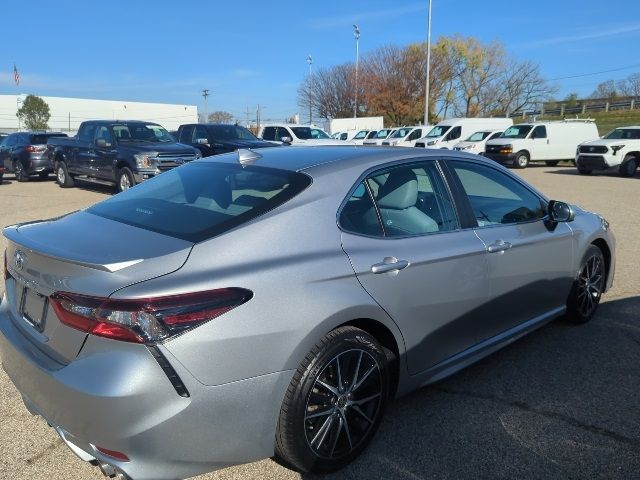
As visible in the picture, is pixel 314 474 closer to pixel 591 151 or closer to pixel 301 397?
pixel 301 397

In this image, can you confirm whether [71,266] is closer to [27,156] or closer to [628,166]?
[27,156]

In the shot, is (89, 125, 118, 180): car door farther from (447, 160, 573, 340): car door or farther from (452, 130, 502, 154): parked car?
(452, 130, 502, 154): parked car

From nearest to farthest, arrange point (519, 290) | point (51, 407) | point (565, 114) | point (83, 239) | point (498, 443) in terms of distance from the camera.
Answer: point (51, 407) < point (83, 239) < point (498, 443) < point (519, 290) < point (565, 114)

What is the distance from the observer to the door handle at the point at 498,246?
345 cm

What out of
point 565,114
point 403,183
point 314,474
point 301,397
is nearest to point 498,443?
point 314,474

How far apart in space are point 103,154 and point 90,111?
70230 mm

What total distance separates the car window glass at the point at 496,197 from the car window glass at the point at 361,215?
858mm

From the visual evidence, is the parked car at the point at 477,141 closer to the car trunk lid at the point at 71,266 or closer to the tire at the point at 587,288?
the tire at the point at 587,288

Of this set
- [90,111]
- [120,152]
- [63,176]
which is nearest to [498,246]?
[120,152]

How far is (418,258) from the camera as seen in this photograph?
9.80 ft

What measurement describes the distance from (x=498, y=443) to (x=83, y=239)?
2.39 metres

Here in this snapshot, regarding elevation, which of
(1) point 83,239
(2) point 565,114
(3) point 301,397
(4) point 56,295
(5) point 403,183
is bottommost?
(3) point 301,397

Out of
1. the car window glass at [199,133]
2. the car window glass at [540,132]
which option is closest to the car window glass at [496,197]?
the car window glass at [199,133]

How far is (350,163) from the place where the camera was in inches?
121
